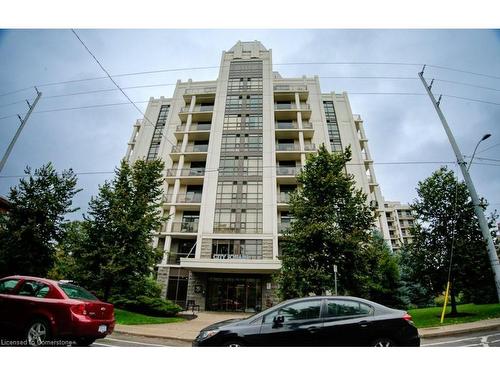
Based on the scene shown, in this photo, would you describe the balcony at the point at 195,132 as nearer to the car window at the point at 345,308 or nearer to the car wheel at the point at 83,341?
the car wheel at the point at 83,341

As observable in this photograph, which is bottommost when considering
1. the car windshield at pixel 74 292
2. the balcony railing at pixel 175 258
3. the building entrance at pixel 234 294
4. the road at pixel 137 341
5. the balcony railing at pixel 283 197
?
the road at pixel 137 341

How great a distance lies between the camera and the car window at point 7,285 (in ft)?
19.5

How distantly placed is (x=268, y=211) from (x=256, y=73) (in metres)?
20.3

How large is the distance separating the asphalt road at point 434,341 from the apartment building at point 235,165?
10.7m

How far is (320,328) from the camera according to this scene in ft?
16.5

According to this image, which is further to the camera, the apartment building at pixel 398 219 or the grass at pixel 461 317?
the apartment building at pixel 398 219

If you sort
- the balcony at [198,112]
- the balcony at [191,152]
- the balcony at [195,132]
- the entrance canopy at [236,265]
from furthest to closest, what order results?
the balcony at [198,112]
the balcony at [195,132]
the balcony at [191,152]
the entrance canopy at [236,265]

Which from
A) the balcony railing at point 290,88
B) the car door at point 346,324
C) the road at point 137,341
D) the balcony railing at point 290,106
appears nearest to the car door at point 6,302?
the road at point 137,341

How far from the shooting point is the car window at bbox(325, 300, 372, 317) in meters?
5.25

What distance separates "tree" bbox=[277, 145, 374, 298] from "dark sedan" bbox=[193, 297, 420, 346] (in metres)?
8.44

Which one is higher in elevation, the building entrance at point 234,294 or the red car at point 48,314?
the building entrance at point 234,294

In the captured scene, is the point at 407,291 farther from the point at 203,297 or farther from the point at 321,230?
the point at 203,297

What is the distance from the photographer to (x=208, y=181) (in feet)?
93.8

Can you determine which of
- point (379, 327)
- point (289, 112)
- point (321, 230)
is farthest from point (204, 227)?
point (379, 327)
